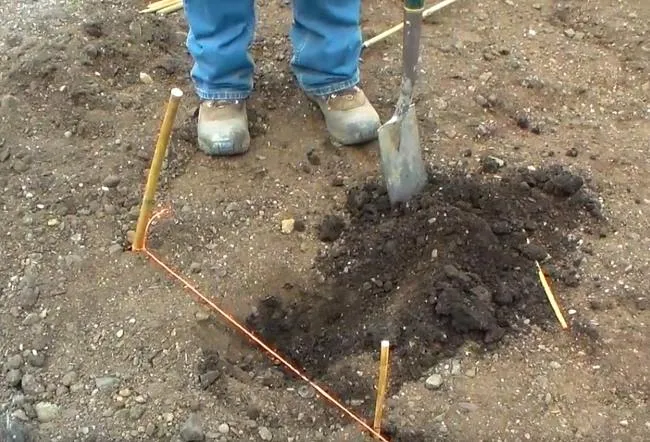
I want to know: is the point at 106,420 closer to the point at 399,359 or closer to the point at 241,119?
the point at 399,359

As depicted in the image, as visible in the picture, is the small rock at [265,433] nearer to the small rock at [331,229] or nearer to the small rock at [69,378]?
the small rock at [69,378]

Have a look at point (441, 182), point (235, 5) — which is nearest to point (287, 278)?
point (441, 182)

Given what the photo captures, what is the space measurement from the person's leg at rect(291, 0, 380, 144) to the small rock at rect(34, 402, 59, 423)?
1.06 meters

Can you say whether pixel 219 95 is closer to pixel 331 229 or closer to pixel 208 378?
pixel 331 229

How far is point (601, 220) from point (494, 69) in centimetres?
73

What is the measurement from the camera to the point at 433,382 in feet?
6.38

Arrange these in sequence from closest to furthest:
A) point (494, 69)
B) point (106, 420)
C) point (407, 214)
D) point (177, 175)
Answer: point (106, 420) → point (407, 214) → point (177, 175) → point (494, 69)

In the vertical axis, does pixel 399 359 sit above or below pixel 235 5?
below

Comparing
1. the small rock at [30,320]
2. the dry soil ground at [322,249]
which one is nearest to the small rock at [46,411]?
the dry soil ground at [322,249]

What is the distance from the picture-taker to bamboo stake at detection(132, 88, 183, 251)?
1.96 metres

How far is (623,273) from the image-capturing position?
85.6 inches

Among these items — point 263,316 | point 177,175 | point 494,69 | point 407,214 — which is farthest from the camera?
point 494,69

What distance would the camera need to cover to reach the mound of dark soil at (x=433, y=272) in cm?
203

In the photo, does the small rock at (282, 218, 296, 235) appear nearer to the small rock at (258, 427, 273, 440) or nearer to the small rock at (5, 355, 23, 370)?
the small rock at (258, 427, 273, 440)
